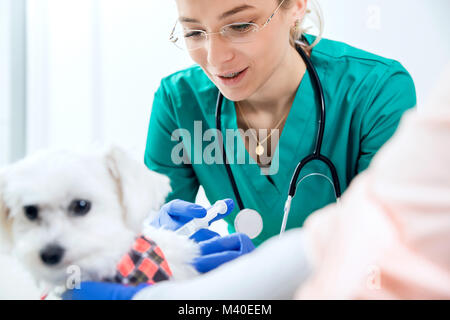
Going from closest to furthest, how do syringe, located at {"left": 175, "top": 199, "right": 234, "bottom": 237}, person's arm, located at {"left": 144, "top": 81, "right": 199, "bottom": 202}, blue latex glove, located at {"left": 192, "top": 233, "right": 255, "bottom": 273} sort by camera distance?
blue latex glove, located at {"left": 192, "top": 233, "right": 255, "bottom": 273}, syringe, located at {"left": 175, "top": 199, "right": 234, "bottom": 237}, person's arm, located at {"left": 144, "top": 81, "right": 199, "bottom": 202}

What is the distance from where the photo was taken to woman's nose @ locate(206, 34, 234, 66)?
2.44 ft

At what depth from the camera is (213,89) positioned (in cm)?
96

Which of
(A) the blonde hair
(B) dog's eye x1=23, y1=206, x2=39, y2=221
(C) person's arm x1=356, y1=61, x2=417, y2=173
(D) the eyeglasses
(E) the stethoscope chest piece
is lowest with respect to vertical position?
(E) the stethoscope chest piece

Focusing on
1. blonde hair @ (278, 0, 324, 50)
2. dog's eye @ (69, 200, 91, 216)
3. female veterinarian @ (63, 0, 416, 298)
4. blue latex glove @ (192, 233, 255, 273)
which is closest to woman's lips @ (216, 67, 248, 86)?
female veterinarian @ (63, 0, 416, 298)

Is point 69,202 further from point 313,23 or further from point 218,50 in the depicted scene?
point 313,23

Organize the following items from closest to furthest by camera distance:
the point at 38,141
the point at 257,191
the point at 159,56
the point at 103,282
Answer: the point at 103,282
the point at 38,141
the point at 257,191
the point at 159,56

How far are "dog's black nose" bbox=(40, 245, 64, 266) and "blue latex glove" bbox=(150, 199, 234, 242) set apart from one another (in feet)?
1.04

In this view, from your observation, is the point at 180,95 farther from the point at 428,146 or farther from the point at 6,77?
the point at 428,146

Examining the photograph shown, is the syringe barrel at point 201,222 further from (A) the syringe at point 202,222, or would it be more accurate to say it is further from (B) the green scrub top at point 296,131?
(B) the green scrub top at point 296,131

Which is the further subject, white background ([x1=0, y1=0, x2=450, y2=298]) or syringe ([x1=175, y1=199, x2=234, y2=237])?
white background ([x1=0, y1=0, x2=450, y2=298])

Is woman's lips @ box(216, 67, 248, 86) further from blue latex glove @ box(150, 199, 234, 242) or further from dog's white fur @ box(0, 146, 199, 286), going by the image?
dog's white fur @ box(0, 146, 199, 286)

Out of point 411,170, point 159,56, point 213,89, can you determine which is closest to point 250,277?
point 411,170
